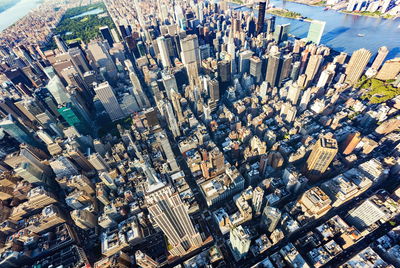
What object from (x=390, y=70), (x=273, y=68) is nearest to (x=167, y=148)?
(x=273, y=68)

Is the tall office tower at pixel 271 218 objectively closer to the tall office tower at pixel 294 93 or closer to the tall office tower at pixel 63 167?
the tall office tower at pixel 294 93

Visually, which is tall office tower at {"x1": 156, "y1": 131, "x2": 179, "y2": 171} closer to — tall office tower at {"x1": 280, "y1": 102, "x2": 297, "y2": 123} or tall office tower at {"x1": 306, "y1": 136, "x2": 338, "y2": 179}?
tall office tower at {"x1": 306, "y1": 136, "x2": 338, "y2": 179}

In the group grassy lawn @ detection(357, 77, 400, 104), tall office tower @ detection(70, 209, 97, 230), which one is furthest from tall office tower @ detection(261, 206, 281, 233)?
grassy lawn @ detection(357, 77, 400, 104)

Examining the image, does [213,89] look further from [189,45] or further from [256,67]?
[189,45]

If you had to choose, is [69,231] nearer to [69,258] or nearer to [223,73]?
[69,258]

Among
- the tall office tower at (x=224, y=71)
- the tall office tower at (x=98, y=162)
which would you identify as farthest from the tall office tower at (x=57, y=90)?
the tall office tower at (x=224, y=71)

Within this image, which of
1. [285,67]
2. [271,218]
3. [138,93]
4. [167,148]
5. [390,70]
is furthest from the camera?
[285,67]
